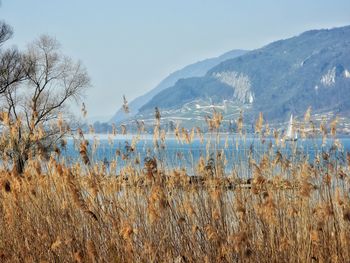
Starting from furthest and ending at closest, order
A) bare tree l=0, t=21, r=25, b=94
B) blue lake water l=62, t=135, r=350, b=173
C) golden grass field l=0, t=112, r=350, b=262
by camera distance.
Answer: bare tree l=0, t=21, r=25, b=94 → blue lake water l=62, t=135, r=350, b=173 → golden grass field l=0, t=112, r=350, b=262

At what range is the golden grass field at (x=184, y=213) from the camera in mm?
3807

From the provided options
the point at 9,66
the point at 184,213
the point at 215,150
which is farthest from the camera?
the point at 9,66

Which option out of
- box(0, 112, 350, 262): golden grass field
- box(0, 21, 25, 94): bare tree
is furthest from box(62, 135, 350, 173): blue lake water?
box(0, 21, 25, 94): bare tree

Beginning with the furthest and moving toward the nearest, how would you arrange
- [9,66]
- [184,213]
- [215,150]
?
[9,66], [215,150], [184,213]

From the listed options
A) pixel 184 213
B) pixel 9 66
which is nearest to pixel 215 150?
pixel 184 213

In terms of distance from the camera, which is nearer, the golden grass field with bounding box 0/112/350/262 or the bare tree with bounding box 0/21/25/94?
the golden grass field with bounding box 0/112/350/262

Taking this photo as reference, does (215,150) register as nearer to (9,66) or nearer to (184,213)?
(184,213)

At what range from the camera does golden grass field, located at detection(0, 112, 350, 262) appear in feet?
12.5

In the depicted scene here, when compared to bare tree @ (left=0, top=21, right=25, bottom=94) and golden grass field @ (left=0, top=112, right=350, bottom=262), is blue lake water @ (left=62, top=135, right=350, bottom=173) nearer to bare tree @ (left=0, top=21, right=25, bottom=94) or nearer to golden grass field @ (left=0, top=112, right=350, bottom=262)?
golden grass field @ (left=0, top=112, right=350, bottom=262)

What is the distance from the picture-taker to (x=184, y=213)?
168 inches

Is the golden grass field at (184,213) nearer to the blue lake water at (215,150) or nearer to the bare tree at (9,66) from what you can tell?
the blue lake water at (215,150)

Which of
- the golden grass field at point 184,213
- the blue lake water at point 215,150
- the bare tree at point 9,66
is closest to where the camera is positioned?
the golden grass field at point 184,213

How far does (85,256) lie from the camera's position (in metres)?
4.28

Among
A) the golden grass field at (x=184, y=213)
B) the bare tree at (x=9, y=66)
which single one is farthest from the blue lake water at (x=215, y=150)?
the bare tree at (x=9, y=66)
